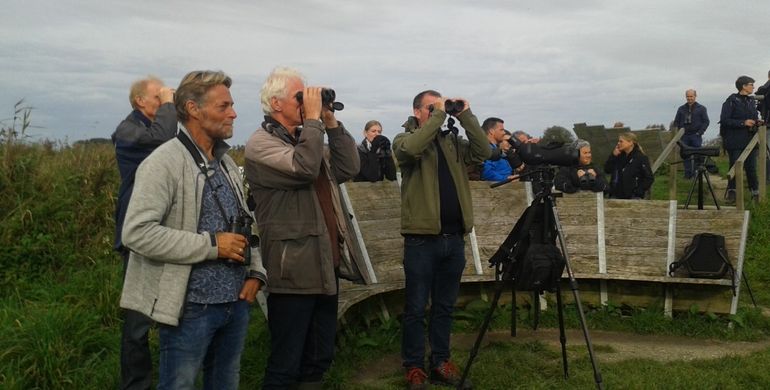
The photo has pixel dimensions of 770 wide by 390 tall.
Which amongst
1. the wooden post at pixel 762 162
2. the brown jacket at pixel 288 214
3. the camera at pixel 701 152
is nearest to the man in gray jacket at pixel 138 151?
the brown jacket at pixel 288 214

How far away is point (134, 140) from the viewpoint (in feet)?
12.4

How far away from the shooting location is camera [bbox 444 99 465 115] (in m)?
4.75

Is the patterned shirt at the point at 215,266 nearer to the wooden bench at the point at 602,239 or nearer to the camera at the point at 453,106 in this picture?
the camera at the point at 453,106

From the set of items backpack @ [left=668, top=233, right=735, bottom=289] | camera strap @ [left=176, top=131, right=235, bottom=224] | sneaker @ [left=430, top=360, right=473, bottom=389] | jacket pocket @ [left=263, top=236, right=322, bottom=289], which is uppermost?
camera strap @ [left=176, top=131, right=235, bottom=224]

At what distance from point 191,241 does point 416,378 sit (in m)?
2.50

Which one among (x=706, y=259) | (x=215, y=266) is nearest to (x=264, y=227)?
(x=215, y=266)

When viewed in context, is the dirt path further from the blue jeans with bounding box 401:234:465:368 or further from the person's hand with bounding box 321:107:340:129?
the person's hand with bounding box 321:107:340:129

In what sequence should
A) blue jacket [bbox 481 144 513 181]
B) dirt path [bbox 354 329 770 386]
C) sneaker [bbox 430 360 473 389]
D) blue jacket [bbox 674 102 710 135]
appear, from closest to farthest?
sneaker [bbox 430 360 473 389], dirt path [bbox 354 329 770 386], blue jacket [bbox 481 144 513 181], blue jacket [bbox 674 102 710 135]

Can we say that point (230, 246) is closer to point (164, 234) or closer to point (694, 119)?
point (164, 234)

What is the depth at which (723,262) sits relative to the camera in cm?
633

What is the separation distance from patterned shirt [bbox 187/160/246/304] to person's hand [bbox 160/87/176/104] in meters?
1.14

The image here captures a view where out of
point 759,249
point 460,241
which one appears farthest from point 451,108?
point 759,249

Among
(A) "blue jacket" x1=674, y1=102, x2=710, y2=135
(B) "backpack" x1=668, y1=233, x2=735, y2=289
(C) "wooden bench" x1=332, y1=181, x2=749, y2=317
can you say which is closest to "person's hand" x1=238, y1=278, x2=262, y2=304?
(C) "wooden bench" x1=332, y1=181, x2=749, y2=317

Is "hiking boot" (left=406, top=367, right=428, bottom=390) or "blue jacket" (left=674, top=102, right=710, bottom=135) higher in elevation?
"blue jacket" (left=674, top=102, right=710, bottom=135)
